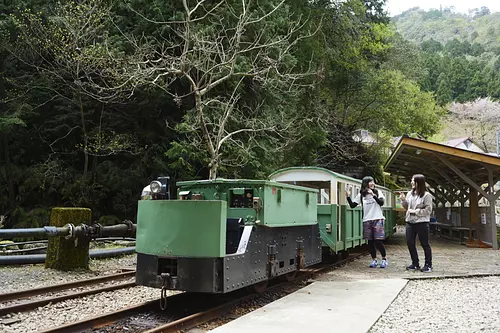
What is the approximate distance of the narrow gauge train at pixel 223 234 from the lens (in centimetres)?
537

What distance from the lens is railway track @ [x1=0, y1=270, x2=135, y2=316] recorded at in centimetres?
609

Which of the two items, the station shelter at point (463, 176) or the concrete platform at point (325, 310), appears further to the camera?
the station shelter at point (463, 176)

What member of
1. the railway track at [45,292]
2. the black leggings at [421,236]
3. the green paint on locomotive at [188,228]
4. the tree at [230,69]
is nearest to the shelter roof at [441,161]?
the tree at [230,69]

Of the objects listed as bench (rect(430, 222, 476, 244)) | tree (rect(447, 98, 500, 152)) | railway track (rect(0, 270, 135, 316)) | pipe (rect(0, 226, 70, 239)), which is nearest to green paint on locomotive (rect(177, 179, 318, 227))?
railway track (rect(0, 270, 135, 316))

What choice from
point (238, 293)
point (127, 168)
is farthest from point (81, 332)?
point (127, 168)

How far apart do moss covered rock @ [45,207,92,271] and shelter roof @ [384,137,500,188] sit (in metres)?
9.49

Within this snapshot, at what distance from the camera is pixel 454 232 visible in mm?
19734

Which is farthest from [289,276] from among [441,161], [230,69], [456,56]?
[456,56]

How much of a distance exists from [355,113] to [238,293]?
23.1m

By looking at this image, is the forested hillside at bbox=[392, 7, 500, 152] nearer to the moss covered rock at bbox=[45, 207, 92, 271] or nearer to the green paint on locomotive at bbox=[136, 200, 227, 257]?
the moss covered rock at bbox=[45, 207, 92, 271]

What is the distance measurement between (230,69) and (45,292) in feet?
27.7

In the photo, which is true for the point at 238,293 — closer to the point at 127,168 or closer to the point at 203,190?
the point at 203,190

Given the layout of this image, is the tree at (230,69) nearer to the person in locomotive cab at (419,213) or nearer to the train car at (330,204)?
the train car at (330,204)

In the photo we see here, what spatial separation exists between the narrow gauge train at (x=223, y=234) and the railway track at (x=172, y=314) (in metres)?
0.37
